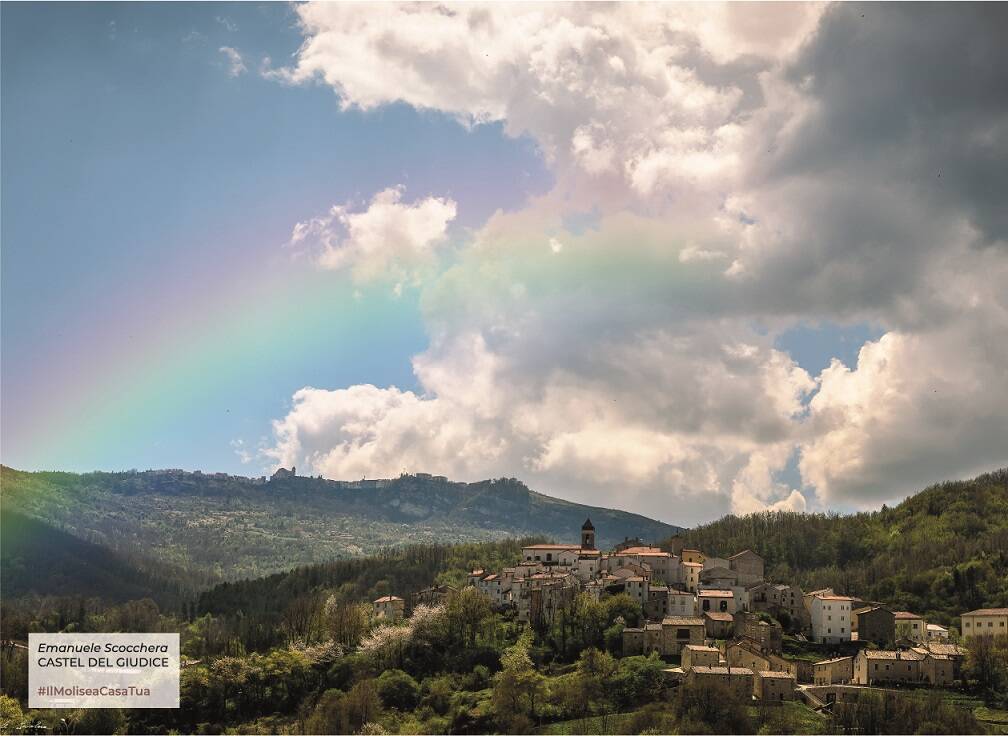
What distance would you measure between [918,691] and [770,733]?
20373 millimetres

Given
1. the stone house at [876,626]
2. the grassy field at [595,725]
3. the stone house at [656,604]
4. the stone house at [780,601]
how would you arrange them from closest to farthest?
1. the grassy field at [595,725]
2. the stone house at [876,626]
3. the stone house at [656,604]
4. the stone house at [780,601]

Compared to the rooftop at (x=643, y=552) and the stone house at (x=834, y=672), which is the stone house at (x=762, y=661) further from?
the rooftop at (x=643, y=552)

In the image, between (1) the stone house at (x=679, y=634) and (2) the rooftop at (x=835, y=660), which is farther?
(1) the stone house at (x=679, y=634)

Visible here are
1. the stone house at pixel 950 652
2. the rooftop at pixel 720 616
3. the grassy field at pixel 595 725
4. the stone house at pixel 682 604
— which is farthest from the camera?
the stone house at pixel 682 604

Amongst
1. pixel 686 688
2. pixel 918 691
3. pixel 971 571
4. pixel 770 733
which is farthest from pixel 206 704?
pixel 971 571

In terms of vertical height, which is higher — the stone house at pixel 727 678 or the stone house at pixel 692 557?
the stone house at pixel 692 557

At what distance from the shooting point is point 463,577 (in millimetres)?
192500

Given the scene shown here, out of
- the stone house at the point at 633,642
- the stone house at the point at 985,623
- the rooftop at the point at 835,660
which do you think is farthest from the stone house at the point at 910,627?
the stone house at the point at 633,642

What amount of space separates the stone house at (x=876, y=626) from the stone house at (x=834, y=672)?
15.9 m

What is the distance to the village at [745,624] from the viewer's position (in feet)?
350

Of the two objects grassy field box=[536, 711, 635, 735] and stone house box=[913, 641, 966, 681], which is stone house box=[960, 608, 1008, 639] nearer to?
stone house box=[913, 641, 966, 681]

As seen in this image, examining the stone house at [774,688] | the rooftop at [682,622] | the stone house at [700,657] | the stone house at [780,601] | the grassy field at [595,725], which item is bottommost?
the grassy field at [595,725]

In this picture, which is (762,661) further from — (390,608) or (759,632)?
(390,608)

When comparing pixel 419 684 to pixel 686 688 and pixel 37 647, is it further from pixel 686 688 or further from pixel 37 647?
pixel 37 647
